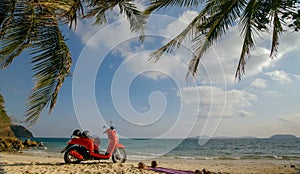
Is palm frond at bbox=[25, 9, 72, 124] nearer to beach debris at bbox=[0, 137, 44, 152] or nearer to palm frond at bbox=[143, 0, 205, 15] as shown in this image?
palm frond at bbox=[143, 0, 205, 15]

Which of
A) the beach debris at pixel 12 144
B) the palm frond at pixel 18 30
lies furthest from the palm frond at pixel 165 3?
the beach debris at pixel 12 144

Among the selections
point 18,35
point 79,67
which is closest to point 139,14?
point 79,67

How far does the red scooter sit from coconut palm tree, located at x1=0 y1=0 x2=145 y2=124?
3720 millimetres

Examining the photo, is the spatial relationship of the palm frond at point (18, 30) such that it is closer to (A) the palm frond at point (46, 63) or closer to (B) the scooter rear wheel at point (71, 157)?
(A) the palm frond at point (46, 63)

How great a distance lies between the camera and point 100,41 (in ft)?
16.4

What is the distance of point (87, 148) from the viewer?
6887 millimetres

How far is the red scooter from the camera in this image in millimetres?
6902

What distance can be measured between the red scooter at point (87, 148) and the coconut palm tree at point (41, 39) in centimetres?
372

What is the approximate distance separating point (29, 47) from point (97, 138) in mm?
4513

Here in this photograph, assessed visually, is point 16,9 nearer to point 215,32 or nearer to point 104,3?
point 104,3

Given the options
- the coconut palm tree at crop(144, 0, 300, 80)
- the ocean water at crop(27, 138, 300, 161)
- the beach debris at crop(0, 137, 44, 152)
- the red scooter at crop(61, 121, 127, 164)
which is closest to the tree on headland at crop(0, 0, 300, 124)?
the coconut palm tree at crop(144, 0, 300, 80)

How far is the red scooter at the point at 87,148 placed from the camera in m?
6.90

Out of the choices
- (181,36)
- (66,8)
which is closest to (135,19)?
(181,36)

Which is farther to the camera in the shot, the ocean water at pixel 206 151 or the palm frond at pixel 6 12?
the ocean water at pixel 206 151
